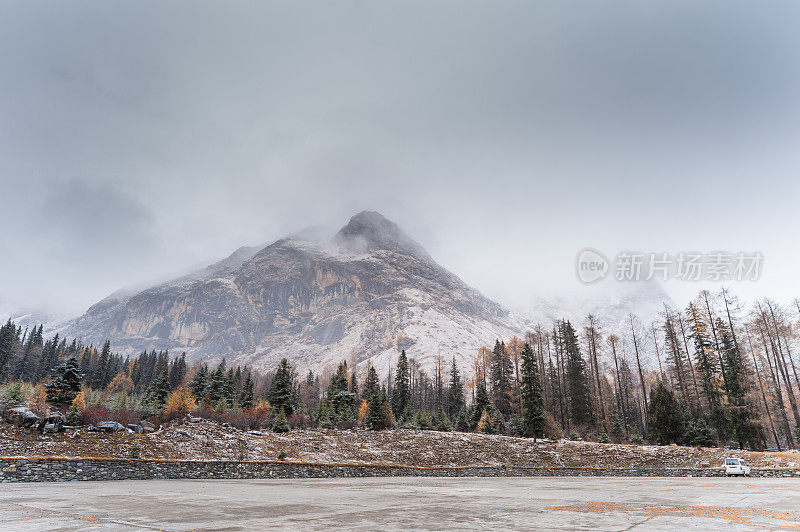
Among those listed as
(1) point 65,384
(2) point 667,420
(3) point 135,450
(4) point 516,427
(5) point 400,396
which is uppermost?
(1) point 65,384

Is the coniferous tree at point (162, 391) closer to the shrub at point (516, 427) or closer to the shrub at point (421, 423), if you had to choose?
the shrub at point (421, 423)

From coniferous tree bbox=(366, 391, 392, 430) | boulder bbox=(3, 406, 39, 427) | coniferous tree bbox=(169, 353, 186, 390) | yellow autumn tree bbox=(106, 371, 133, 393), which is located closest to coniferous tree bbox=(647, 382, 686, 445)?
coniferous tree bbox=(366, 391, 392, 430)

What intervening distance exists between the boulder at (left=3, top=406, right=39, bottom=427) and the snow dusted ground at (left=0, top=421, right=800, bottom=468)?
818 millimetres

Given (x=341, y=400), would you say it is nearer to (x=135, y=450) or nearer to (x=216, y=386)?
(x=216, y=386)

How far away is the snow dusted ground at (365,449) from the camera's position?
78.8ft

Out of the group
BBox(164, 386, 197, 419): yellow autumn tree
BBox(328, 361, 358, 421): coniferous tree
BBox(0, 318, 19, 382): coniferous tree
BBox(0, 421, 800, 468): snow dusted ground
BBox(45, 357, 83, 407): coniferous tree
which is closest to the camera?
BBox(0, 421, 800, 468): snow dusted ground

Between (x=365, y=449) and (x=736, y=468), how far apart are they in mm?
28495

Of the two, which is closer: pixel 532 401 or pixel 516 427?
pixel 532 401

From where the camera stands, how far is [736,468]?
941 inches

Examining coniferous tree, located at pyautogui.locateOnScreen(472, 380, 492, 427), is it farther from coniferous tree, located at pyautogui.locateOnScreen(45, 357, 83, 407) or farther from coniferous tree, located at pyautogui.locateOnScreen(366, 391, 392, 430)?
coniferous tree, located at pyautogui.locateOnScreen(45, 357, 83, 407)

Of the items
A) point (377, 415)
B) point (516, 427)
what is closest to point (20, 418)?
point (377, 415)

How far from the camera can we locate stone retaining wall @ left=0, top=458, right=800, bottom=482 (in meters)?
18.1

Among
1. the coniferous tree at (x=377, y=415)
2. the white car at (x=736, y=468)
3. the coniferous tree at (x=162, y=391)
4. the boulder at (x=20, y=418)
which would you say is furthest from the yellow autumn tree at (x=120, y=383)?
the white car at (x=736, y=468)

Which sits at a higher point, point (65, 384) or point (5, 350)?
point (5, 350)
